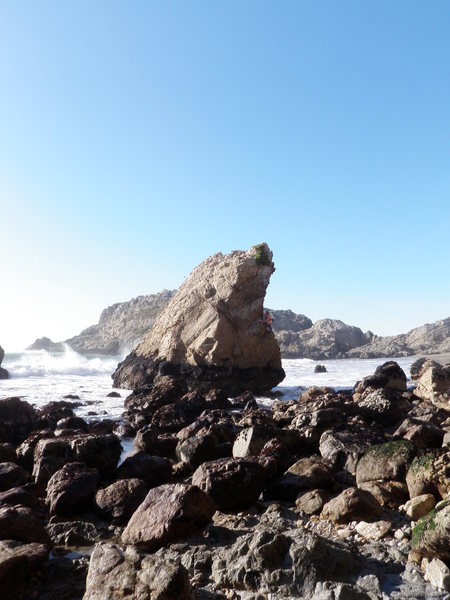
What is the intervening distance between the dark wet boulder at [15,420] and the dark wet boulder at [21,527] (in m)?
8.30

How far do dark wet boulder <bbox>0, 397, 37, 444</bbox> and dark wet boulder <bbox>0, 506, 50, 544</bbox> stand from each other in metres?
8.30

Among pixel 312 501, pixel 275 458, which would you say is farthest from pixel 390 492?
pixel 275 458

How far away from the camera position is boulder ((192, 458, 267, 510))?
25.4 feet

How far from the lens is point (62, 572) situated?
5.75 m

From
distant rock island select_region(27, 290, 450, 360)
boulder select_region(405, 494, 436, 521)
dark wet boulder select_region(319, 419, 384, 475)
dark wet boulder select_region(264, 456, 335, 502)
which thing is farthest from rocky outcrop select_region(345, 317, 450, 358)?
boulder select_region(405, 494, 436, 521)

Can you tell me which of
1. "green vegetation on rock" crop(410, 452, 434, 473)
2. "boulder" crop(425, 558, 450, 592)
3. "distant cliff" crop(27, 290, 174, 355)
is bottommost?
"boulder" crop(425, 558, 450, 592)

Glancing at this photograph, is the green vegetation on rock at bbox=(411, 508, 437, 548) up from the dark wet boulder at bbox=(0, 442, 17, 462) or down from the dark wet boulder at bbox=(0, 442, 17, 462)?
up

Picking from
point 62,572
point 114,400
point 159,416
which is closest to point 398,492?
point 62,572

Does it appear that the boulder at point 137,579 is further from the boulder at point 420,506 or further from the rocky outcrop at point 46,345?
the rocky outcrop at point 46,345

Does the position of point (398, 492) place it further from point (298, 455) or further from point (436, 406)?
point (436, 406)

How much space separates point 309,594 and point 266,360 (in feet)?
75.8

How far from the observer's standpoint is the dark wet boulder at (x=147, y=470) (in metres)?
9.35

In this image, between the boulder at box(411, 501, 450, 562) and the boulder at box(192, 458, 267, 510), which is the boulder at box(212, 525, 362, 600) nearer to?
the boulder at box(411, 501, 450, 562)

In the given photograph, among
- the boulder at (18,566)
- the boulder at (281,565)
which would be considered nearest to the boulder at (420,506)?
the boulder at (281,565)
